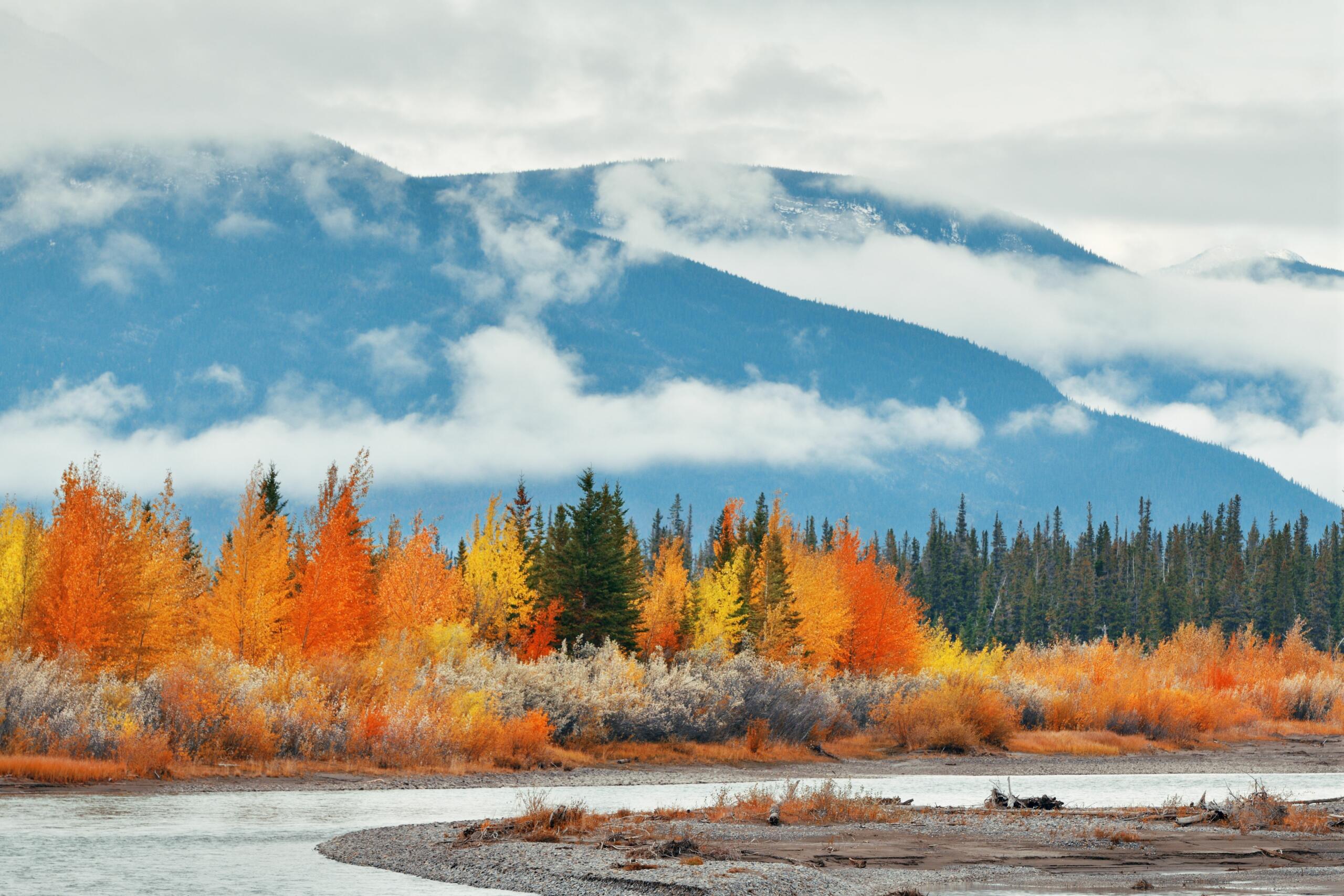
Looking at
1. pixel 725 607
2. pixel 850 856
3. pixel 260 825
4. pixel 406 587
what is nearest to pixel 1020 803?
pixel 850 856

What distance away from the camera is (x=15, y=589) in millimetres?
54281

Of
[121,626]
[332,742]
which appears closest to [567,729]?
[332,742]

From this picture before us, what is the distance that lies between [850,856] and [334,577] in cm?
3489

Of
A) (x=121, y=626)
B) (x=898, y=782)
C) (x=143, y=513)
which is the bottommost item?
(x=898, y=782)

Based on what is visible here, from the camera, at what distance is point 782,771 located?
5459 centimetres

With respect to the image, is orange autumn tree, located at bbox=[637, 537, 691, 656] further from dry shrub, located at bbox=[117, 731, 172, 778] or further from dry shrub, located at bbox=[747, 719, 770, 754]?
dry shrub, located at bbox=[117, 731, 172, 778]

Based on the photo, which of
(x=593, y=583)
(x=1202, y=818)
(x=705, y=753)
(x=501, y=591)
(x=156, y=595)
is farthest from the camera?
(x=501, y=591)

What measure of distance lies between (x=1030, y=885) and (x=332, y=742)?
27.7m

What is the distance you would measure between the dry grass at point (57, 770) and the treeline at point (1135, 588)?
113768 millimetres

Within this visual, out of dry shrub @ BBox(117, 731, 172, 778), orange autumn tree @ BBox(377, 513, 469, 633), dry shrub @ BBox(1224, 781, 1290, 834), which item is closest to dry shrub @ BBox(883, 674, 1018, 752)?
orange autumn tree @ BBox(377, 513, 469, 633)

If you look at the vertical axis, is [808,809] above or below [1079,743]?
above

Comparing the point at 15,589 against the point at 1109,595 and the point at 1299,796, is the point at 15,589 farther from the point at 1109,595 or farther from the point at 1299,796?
the point at 1109,595

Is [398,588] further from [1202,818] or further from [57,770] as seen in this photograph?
[1202,818]

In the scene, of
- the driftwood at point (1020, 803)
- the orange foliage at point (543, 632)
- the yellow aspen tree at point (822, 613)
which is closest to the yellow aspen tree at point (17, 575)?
the orange foliage at point (543, 632)
